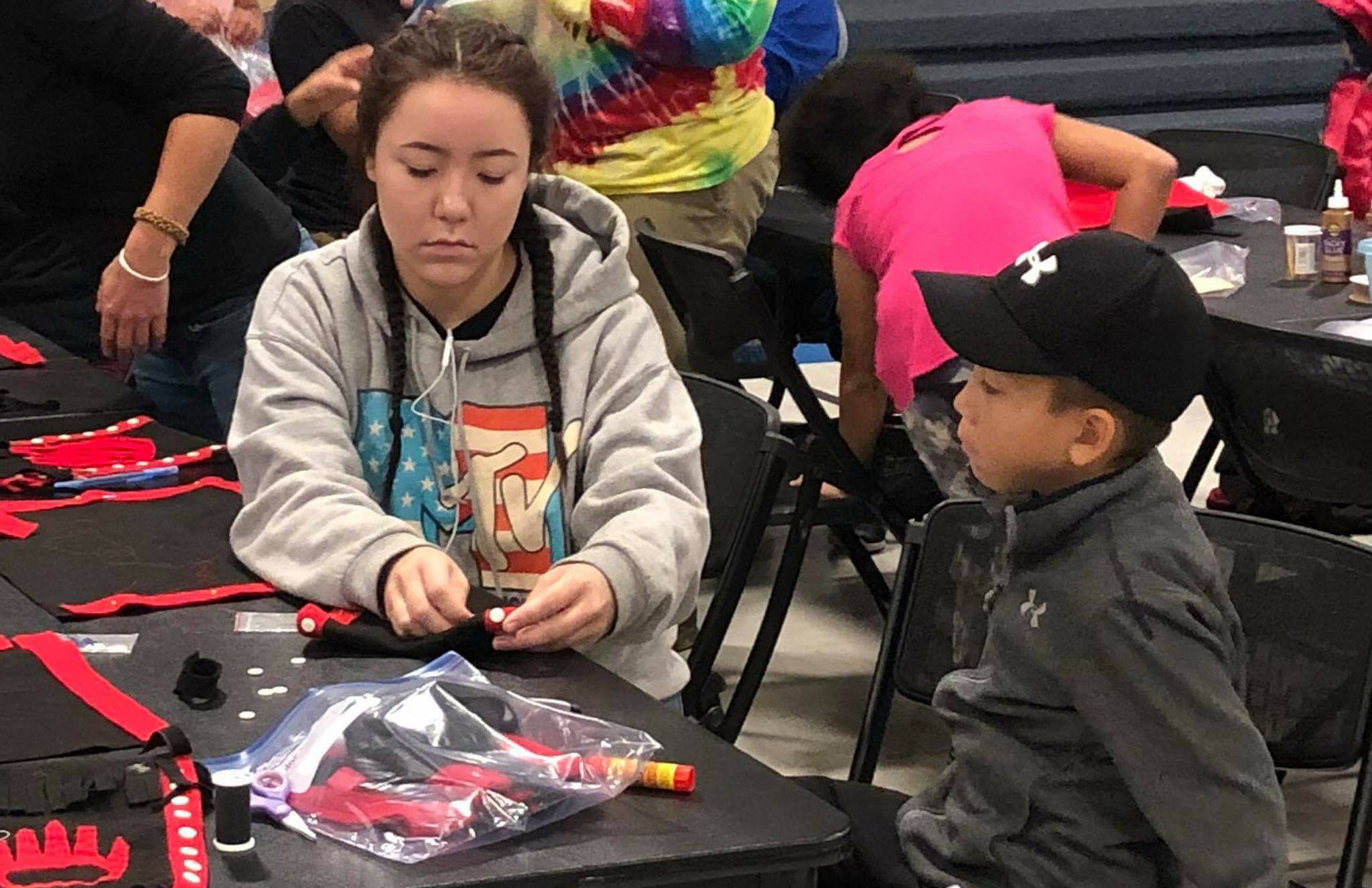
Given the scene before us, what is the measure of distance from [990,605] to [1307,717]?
1.62 feet

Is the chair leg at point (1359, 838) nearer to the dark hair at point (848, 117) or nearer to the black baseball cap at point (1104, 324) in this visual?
the black baseball cap at point (1104, 324)

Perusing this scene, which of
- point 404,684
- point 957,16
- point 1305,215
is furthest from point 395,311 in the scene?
point 957,16

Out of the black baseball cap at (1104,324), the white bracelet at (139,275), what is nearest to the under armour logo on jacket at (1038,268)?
the black baseball cap at (1104,324)

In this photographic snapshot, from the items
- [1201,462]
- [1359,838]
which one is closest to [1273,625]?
[1359,838]

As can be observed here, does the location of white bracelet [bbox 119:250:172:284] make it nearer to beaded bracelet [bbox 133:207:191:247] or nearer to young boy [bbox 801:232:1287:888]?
beaded bracelet [bbox 133:207:191:247]

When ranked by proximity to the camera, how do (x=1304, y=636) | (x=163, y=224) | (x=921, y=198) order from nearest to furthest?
1. (x=1304, y=636)
2. (x=163, y=224)
3. (x=921, y=198)

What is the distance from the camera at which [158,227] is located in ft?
8.45

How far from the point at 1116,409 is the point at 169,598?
0.85 metres

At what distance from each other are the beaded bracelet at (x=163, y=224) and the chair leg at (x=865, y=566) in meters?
1.40

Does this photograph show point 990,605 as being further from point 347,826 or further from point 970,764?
point 347,826

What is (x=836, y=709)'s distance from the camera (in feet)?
11.2

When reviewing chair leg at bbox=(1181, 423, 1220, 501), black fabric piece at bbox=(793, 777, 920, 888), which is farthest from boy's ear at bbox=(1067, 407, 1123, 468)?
chair leg at bbox=(1181, 423, 1220, 501)

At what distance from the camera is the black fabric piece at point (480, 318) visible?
1.92 m

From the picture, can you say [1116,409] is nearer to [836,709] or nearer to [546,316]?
[546,316]
